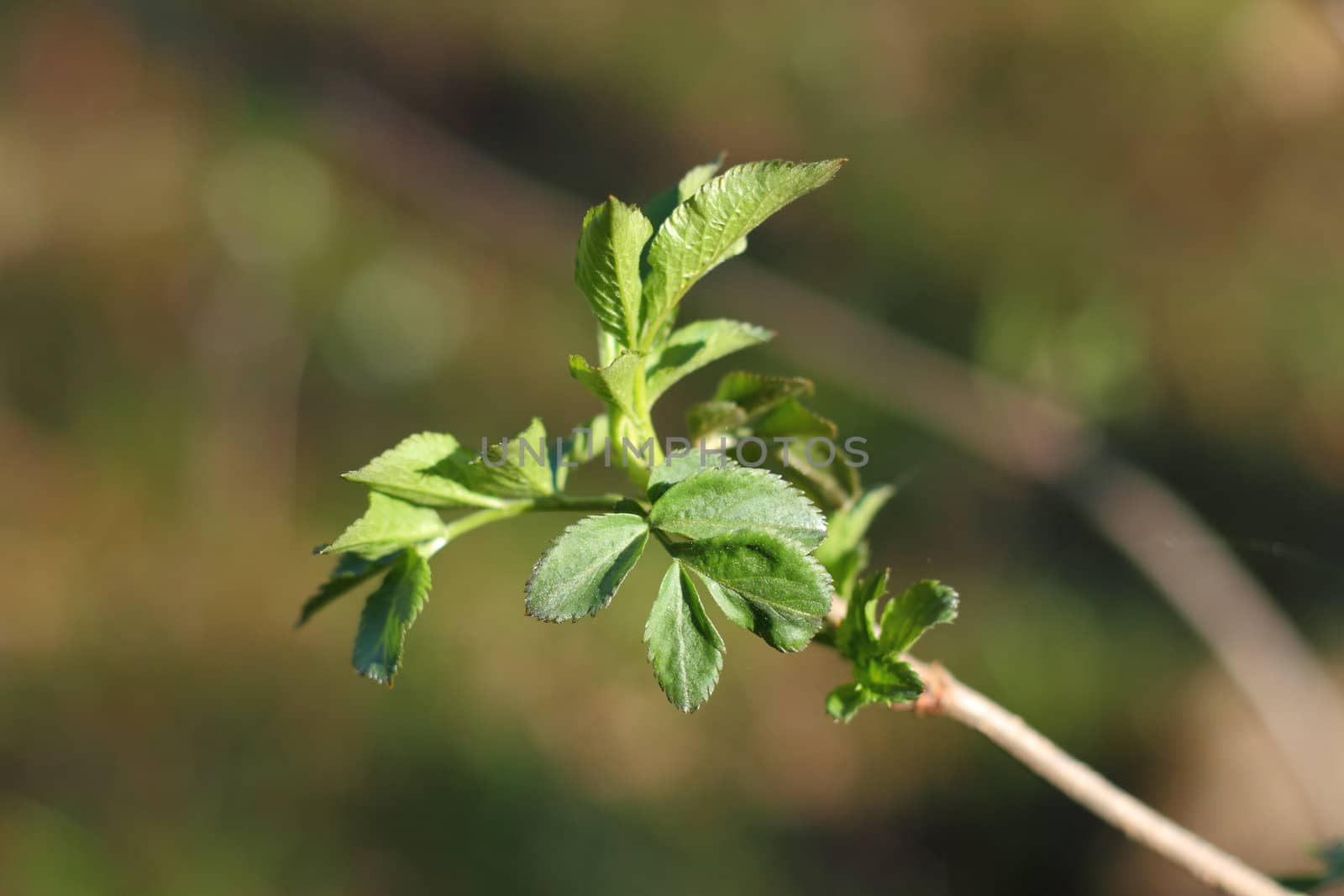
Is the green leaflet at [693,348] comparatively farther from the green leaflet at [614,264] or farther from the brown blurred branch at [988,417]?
the brown blurred branch at [988,417]

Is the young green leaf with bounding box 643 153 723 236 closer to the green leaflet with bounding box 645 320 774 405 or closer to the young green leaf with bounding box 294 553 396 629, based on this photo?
the green leaflet with bounding box 645 320 774 405

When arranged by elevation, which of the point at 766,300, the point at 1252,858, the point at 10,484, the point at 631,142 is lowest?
the point at 10,484

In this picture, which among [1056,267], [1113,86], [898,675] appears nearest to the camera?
[898,675]

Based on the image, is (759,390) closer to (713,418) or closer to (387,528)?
Result: (713,418)

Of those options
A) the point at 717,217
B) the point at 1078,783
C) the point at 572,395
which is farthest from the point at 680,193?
the point at 572,395

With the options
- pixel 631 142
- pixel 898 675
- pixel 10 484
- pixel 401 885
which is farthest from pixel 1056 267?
pixel 10 484

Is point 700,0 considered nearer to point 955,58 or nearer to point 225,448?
point 955,58
